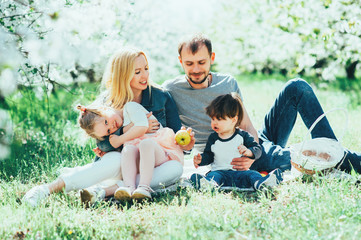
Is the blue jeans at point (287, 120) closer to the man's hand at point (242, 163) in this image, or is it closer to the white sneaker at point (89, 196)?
the man's hand at point (242, 163)

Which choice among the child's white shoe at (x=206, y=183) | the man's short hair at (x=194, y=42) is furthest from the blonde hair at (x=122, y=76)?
the child's white shoe at (x=206, y=183)

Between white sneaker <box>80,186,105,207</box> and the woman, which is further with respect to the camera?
the woman

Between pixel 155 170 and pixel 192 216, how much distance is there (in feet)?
2.54

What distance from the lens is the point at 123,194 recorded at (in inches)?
109

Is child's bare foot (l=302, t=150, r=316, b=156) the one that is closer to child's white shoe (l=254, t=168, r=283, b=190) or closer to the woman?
child's white shoe (l=254, t=168, r=283, b=190)

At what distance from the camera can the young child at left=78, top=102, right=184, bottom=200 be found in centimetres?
290

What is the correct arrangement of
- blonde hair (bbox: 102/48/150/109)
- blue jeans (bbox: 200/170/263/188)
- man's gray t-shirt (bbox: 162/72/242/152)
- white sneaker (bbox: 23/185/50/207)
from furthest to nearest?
man's gray t-shirt (bbox: 162/72/242/152) → blonde hair (bbox: 102/48/150/109) → blue jeans (bbox: 200/170/263/188) → white sneaker (bbox: 23/185/50/207)

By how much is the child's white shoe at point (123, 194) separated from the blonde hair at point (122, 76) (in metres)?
0.80

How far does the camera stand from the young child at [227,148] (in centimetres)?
305

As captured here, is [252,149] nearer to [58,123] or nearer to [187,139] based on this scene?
[187,139]

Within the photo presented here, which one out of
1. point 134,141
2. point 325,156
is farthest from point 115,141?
point 325,156

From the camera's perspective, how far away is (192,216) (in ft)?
7.86

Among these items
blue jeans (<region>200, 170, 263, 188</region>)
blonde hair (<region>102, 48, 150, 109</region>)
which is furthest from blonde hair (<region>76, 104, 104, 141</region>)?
blue jeans (<region>200, 170, 263, 188</region>)

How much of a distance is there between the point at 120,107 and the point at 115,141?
0.34 m
